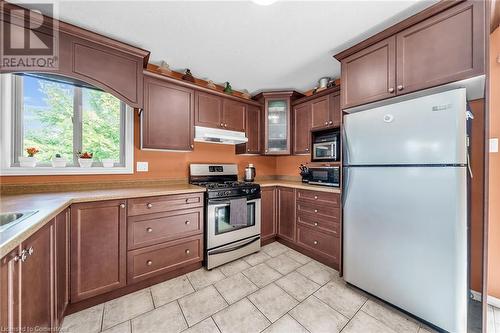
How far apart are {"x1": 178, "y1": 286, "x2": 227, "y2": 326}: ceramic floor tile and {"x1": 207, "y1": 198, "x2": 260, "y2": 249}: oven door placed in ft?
1.61

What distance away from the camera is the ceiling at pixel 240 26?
145 centimetres

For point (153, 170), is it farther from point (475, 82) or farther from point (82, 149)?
point (475, 82)

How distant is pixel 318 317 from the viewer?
1.51 metres

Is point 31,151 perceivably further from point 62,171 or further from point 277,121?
point 277,121

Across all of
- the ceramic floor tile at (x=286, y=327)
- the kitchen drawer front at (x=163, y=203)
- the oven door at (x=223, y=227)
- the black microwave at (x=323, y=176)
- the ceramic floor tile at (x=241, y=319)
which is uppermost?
the black microwave at (x=323, y=176)

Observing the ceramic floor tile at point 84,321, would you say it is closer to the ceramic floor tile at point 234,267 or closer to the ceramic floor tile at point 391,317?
the ceramic floor tile at point 234,267

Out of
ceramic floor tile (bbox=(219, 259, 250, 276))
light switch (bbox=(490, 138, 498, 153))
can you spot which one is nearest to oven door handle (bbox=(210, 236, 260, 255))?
ceramic floor tile (bbox=(219, 259, 250, 276))

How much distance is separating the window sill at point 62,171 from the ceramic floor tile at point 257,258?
1801 mm

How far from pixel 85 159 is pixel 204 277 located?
177cm

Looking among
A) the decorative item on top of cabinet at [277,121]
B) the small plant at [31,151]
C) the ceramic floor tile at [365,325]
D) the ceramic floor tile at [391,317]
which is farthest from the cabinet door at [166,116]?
the ceramic floor tile at [391,317]

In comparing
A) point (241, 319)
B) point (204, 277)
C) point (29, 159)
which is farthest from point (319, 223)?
point (29, 159)

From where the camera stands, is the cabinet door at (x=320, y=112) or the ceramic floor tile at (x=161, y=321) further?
the cabinet door at (x=320, y=112)

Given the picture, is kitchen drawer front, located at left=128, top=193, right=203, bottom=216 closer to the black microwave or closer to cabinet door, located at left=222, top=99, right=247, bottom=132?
cabinet door, located at left=222, top=99, right=247, bottom=132

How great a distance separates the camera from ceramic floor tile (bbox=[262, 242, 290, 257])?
2609 mm
